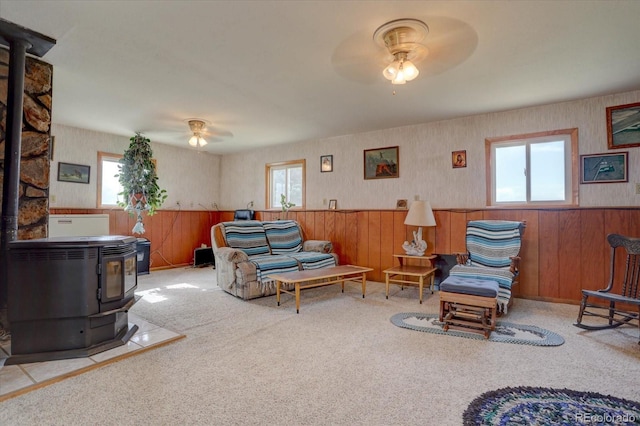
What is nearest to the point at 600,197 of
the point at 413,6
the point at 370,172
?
the point at 370,172

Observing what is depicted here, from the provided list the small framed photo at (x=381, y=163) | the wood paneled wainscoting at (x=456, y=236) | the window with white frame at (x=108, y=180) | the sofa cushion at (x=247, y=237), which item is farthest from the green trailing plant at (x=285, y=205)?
the window with white frame at (x=108, y=180)

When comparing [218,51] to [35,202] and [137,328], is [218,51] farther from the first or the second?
[137,328]

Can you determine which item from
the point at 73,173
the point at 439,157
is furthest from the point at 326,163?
the point at 73,173

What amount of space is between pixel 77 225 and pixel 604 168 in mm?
6704

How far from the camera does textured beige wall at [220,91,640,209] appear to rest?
3686 mm

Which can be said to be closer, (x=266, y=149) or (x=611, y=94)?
(x=611, y=94)

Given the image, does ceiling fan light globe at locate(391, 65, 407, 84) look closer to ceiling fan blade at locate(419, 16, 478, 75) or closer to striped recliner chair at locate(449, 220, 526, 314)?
ceiling fan blade at locate(419, 16, 478, 75)

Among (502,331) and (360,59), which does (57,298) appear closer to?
(360,59)

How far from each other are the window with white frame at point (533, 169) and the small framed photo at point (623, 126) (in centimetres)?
31

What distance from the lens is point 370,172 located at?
17.1 ft

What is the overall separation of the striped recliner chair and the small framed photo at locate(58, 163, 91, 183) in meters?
5.47

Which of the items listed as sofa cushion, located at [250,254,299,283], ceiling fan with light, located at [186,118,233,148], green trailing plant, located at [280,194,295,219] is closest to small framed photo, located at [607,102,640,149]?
sofa cushion, located at [250,254,299,283]

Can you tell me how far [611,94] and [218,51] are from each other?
4138 millimetres

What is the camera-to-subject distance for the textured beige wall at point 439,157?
12.1 feet
